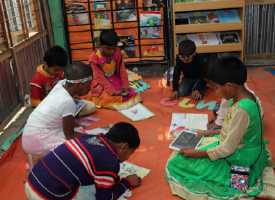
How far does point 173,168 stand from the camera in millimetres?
2197

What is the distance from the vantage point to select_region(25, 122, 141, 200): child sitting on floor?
1634 mm

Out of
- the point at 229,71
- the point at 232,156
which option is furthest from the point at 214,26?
the point at 232,156

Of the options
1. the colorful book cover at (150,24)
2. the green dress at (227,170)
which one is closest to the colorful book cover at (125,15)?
the colorful book cover at (150,24)

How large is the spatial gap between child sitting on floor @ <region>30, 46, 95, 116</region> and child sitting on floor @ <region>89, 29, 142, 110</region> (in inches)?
20.5

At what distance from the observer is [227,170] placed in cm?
203

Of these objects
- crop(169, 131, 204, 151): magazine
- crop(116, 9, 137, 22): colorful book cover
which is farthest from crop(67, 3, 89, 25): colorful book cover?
crop(169, 131, 204, 151): magazine

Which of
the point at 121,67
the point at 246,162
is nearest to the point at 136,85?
the point at 121,67

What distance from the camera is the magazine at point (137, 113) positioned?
3.38 m

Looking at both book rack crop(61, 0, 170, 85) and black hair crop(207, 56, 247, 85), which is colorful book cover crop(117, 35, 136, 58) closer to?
book rack crop(61, 0, 170, 85)

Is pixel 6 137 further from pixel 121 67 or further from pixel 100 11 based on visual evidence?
pixel 100 11

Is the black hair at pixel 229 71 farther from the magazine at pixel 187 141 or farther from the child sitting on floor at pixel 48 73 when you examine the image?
the child sitting on floor at pixel 48 73

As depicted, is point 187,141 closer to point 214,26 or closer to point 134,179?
point 134,179

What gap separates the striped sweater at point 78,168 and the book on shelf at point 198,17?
3272 millimetres

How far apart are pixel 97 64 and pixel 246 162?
2.28 metres
